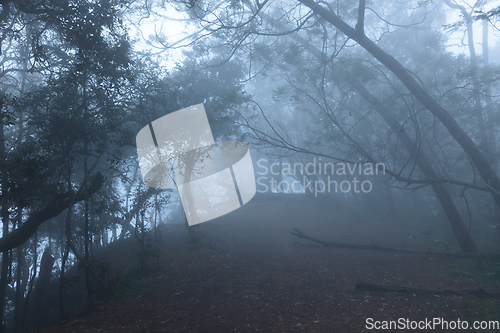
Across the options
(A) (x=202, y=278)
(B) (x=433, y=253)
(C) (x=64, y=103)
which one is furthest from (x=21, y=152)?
(B) (x=433, y=253)

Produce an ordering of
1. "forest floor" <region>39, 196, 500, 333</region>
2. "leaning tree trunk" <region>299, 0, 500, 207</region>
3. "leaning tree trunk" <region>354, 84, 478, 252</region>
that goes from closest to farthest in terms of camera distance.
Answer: "forest floor" <region>39, 196, 500, 333</region> < "leaning tree trunk" <region>299, 0, 500, 207</region> < "leaning tree trunk" <region>354, 84, 478, 252</region>

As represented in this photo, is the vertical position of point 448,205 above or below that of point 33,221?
below

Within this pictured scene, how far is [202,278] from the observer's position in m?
7.91

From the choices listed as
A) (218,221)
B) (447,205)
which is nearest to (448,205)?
(447,205)

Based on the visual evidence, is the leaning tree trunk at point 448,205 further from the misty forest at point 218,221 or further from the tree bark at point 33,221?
the tree bark at point 33,221

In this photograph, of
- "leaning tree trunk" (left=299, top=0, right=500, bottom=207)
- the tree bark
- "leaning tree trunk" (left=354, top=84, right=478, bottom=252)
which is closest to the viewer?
the tree bark

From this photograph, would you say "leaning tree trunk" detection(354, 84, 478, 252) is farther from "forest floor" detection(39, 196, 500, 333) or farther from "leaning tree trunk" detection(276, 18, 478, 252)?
"forest floor" detection(39, 196, 500, 333)

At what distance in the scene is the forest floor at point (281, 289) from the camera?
5082 mm

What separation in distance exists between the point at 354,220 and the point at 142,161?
36.5ft

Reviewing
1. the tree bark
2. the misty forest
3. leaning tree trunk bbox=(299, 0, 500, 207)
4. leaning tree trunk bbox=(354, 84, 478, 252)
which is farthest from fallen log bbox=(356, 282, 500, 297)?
the tree bark

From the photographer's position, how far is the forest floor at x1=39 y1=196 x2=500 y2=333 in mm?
5082

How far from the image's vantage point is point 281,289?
680 centimetres

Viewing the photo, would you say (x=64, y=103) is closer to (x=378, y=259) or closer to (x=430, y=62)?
(x=378, y=259)

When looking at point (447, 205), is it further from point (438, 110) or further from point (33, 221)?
point (33, 221)
